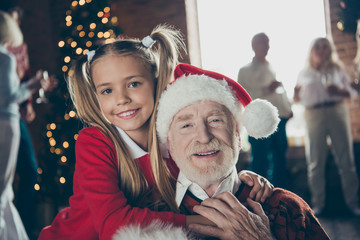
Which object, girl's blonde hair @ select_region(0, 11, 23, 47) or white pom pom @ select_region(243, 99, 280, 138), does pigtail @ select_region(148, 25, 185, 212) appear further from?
girl's blonde hair @ select_region(0, 11, 23, 47)

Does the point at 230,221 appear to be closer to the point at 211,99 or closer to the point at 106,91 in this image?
the point at 211,99

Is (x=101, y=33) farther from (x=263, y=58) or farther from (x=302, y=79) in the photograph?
(x=302, y=79)

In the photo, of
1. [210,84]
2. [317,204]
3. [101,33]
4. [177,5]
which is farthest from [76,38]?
[317,204]

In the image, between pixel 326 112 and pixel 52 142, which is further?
pixel 326 112

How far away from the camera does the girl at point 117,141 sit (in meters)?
1.16

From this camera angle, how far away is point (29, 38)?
4.11 metres

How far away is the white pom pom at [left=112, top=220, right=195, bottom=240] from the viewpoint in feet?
3.18

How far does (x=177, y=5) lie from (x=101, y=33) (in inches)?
28.3

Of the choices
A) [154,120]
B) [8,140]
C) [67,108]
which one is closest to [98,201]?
[154,120]

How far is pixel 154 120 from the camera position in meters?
1.30

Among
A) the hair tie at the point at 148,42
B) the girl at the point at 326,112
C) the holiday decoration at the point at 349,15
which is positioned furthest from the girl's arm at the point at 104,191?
the holiday decoration at the point at 349,15

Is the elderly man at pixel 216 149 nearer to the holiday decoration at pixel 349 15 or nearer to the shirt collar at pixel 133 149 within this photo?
the shirt collar at pixel 133 149

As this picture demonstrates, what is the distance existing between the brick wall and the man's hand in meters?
3.01

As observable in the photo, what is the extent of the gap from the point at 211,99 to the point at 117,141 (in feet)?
1.22
